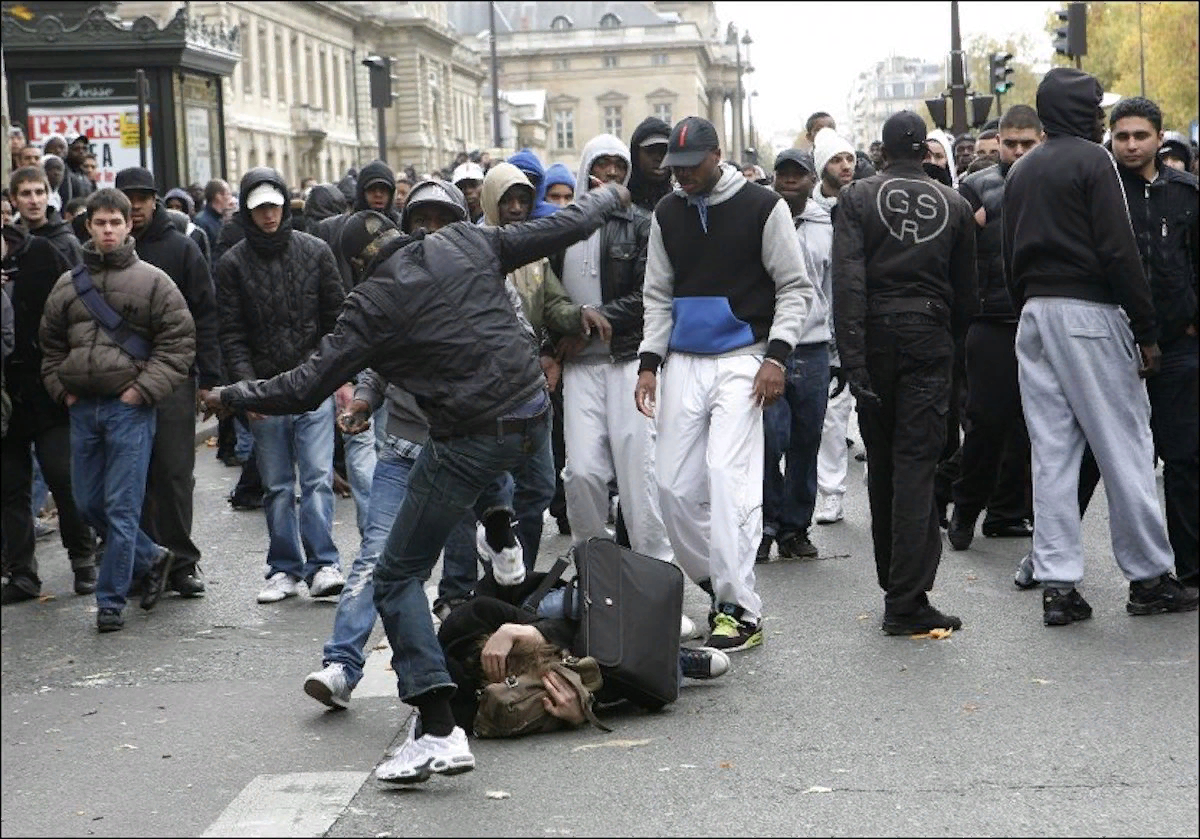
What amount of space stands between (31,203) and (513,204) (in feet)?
10.7

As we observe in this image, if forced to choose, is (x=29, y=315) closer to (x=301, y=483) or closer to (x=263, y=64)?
(x=301, y=483)

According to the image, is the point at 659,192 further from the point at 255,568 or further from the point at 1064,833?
the point at 1064,833

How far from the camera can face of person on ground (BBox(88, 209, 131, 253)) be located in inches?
381

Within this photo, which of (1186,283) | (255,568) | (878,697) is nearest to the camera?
(878,697)

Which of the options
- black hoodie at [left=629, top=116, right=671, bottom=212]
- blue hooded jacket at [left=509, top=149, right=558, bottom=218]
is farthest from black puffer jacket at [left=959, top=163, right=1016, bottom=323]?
blue hooded jacket at [left=509, top=149, right=558, bottom=218]

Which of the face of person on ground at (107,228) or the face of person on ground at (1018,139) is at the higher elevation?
the face of person on ground at (1018,139)

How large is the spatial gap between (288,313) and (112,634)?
1696mm

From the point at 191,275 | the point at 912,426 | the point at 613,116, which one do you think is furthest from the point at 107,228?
the point at 613,116

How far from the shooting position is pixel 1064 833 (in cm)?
561

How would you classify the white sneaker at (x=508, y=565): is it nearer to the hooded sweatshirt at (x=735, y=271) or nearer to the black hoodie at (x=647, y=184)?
the hooded sweatshirt at (x=735, y=271)

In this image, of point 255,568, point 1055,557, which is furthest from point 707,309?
point 255,568

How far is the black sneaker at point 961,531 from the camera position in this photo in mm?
10594

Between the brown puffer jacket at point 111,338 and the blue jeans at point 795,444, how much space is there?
2.91 meters

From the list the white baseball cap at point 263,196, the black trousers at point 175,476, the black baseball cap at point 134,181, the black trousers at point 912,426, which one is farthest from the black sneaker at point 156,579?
the black trousers at point 912,426
